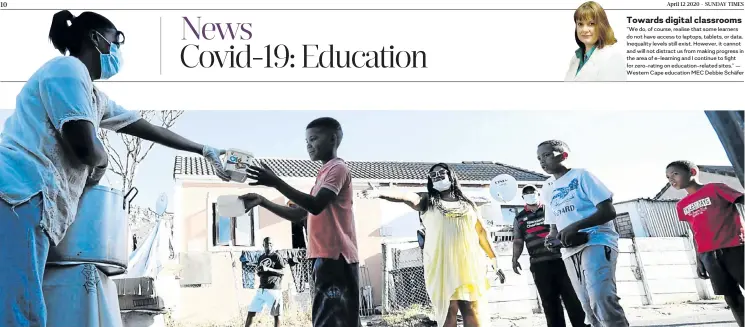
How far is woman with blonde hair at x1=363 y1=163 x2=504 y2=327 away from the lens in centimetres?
332

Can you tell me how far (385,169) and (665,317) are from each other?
2.11 meters

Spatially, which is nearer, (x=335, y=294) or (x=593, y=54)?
(x=335, y=294)

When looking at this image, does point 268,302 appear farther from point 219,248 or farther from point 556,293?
point 556,293

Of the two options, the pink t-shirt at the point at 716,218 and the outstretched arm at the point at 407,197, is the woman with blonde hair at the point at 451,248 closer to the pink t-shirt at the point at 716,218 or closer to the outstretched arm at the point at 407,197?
the outstretched arm at the point at 407,197

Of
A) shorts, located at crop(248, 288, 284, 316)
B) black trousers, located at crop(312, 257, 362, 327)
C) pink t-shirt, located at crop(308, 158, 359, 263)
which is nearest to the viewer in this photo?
black trousers, located at crop(312, 257, 362, 327)

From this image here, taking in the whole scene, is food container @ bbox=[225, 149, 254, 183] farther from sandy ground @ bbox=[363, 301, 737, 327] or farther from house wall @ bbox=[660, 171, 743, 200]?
house wall @ bbox=[660, 171, 743, 200]

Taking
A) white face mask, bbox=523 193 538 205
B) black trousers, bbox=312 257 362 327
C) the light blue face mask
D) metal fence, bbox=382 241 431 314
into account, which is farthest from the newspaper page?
metal fence, bbox=382 241 431 314

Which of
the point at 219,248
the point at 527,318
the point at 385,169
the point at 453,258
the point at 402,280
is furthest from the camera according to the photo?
the point at 402,280

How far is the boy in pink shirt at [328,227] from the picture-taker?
2680 mm

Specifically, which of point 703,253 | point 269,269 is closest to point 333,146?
point 269,269

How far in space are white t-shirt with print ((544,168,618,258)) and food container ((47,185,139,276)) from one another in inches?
81.7

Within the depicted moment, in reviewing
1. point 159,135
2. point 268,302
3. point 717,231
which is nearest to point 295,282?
point 268,302

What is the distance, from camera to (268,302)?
14.4ft

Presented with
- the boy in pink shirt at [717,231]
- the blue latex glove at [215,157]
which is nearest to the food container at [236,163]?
the blue latex glove at [215,157]
